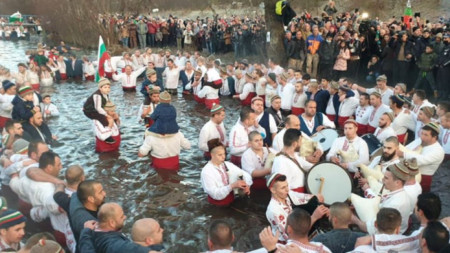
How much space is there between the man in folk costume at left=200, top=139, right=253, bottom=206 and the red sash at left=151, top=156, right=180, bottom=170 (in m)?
1.92

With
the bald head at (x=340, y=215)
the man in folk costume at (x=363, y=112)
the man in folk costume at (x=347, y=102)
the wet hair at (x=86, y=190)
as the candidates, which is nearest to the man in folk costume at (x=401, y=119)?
the man in folk costume at (x=363, y=112)

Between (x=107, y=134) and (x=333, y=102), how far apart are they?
587 cm

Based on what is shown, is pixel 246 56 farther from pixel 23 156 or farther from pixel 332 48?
pixel 23 156

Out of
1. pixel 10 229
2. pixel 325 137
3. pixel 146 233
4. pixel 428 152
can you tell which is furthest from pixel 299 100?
pixel 10 229

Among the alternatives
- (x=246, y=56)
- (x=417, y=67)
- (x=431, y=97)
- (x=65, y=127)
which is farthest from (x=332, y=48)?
(x=65, y=127)

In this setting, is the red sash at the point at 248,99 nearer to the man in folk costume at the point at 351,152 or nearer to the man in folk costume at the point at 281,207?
the man in folk costume at the point at 351,152

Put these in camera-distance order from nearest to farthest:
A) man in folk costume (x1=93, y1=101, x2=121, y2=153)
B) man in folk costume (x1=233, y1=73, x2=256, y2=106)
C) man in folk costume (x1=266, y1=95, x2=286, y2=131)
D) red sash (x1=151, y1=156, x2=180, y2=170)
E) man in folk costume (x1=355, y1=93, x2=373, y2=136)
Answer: red sash (x1=151, y1=156, x2=180, y2=170), man in folk costume (x1=266, y1=95, x2=286, y2=131), man in folk costume (x1=93, y1=101, x2=121, y2=153), man in folk costume (x1=355, y1=93, x2=373, y2=136), man in folk costume (x1=233, y1=73, x2=256, y2=106)

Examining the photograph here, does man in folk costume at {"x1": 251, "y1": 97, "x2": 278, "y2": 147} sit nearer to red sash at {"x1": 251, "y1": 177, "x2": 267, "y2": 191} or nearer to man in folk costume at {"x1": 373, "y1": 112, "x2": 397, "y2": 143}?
red sash at {"x1": 251, "y1": 177, "x2": 267, "y2": 191}

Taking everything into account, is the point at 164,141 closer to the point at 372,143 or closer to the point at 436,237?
the point at 372,143

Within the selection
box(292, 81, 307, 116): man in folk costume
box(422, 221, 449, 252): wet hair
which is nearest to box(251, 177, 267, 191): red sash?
box(422, 221, 449, 252): wet hair

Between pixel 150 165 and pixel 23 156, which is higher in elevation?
pixel 23 156

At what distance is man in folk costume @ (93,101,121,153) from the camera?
8469 millimetres

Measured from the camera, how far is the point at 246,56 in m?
23.2

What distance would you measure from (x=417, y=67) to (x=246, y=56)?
10983mm
